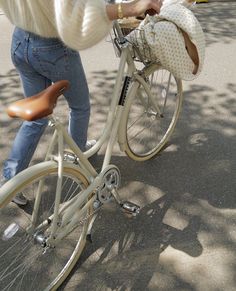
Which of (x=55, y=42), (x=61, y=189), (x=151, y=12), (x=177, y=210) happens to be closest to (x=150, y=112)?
(x=177, y=210)

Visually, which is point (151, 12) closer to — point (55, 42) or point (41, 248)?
point (55, 42)

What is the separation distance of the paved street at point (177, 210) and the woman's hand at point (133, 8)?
1.39 m

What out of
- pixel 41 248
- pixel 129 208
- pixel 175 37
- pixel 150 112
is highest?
pixel 175 37

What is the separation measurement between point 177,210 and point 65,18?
5.19 feet

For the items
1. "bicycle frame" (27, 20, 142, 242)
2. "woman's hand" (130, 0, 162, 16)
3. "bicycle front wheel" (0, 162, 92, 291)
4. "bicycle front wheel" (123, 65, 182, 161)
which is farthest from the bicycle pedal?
"woman's hand" (130, 0, 162, 16)

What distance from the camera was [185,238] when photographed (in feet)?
8.62

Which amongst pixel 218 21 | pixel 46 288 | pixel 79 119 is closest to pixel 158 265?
pixel 46 288

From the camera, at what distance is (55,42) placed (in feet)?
6.99

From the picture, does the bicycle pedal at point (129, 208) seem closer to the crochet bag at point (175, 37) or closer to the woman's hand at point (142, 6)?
the crochet bag at point (175, 37)

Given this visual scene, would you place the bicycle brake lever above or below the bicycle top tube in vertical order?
above

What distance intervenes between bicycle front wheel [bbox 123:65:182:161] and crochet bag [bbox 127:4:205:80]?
37 centimetres

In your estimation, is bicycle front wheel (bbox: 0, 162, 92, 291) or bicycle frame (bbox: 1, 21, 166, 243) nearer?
bicycle frame (bbox: 1, 21, 166, 243)

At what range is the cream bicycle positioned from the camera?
1.93m

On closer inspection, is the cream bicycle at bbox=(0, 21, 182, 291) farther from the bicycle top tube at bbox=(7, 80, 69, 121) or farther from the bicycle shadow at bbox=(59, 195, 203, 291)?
the bicycle shadow at bbox=(59, 195, 203, 291)
